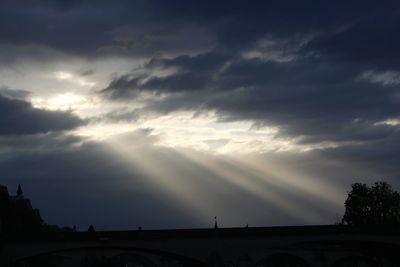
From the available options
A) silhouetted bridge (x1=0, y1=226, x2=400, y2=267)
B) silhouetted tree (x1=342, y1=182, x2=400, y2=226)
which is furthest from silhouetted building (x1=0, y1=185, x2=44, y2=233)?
silhouetted tree (x1=342, y1=182, x2=400, y2=226)

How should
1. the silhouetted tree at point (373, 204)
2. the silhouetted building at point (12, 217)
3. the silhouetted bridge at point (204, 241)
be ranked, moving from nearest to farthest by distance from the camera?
the silhouetted bridge at point (204, 241), the silhouetted building at point (12, 217), the silhouetted tree at point (373, 204)

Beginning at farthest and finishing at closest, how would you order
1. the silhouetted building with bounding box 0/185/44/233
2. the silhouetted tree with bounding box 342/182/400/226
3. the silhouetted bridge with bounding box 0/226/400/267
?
1. the silhouetted tree with bounding box 342/182/400/226
2. the silhouetted building with bounding box 0/185/44/233
3. the silhouetted bridge with bounding box 0/226/400/267

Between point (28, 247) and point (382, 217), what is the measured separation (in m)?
85.9

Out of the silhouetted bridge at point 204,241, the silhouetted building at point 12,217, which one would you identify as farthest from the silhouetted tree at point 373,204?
the silhouetted building at point 12,217

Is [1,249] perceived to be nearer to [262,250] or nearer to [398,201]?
[262,250]

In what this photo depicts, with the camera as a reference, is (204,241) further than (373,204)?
No

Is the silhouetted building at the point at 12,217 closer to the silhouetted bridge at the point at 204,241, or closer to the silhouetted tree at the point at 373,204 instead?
the silhouetted bridge at the point at 204,241

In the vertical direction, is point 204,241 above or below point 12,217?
below

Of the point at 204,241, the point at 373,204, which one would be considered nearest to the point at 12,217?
the point at 204,241

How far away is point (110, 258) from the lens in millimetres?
111625

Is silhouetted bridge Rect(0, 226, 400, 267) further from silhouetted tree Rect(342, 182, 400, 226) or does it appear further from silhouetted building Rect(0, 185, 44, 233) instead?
silhouetted tree Rect(342, 182, 400, 226)

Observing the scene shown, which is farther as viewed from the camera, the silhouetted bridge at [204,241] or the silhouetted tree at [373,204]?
the silhouetted tree at [373,204]

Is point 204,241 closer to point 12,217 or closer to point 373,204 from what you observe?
point 12,217

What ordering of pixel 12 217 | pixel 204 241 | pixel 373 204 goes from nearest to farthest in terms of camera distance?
pixel 204 241 < pixel 12 217 < pixel 373 204
